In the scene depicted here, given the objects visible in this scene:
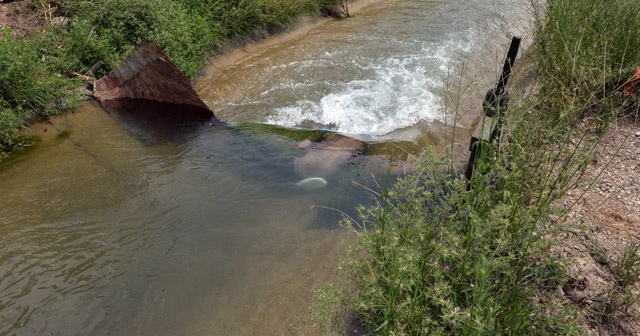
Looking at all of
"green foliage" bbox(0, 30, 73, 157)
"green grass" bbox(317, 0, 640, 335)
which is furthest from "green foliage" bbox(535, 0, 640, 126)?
"green foliage" bbox(0, 30, 73, 157)

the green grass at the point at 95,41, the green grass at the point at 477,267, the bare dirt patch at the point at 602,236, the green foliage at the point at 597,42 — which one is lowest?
the bare dirt patch at the point at 602,236

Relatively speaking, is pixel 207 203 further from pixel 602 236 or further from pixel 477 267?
pixel 602 236

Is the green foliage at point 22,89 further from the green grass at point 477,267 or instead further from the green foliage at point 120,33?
the green grass at point 477,267

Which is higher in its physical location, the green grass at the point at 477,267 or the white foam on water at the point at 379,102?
the green grass at the point at 477,267

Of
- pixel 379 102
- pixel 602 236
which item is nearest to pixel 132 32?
pixel 379 102

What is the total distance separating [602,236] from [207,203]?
3455 millimetres

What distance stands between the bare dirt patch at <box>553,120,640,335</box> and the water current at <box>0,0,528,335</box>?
127 centimetres

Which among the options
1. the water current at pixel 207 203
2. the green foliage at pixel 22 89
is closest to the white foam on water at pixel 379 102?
the water current at pixel 207 203

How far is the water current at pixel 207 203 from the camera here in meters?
3.43

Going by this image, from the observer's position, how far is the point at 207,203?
176 inches

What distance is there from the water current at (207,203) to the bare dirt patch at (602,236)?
4.17 feet

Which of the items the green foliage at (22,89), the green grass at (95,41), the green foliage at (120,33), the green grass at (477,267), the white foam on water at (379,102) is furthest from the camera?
the green foliage at (120,33)

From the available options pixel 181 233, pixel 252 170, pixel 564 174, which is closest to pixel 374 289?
pixel 564 174

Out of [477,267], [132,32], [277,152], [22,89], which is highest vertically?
[132,32]
